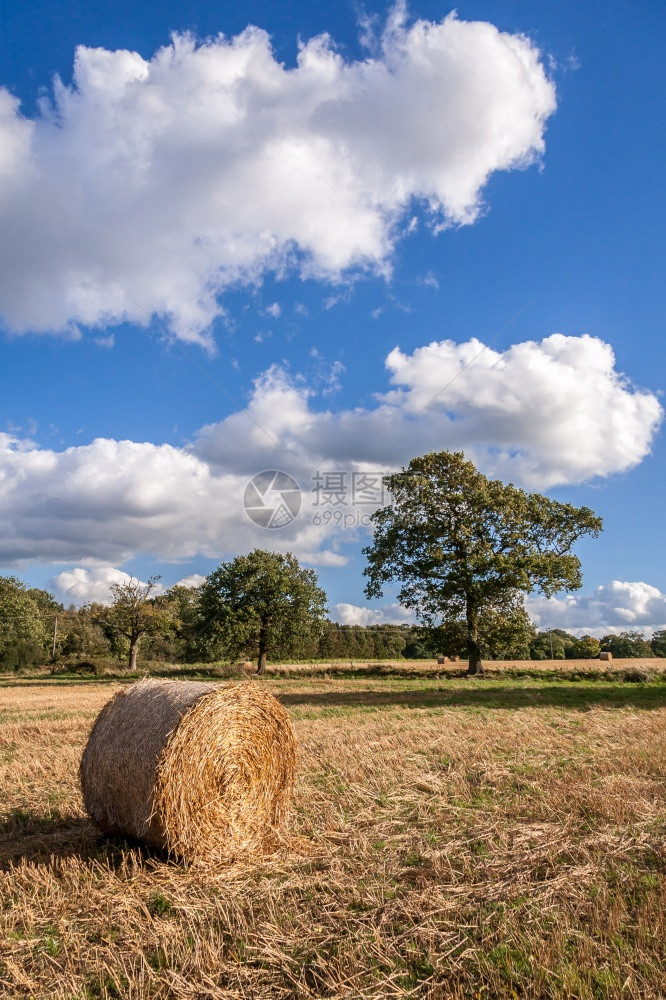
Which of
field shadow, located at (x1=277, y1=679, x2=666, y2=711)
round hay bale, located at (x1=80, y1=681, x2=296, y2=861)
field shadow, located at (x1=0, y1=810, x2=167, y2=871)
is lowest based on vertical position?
field shadow, located at (x1=277, y1=679, x2=666, y2=711)

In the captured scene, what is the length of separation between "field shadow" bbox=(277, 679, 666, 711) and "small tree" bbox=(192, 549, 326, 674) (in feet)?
47.8

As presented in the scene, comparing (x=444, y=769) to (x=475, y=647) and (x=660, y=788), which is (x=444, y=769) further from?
(x=475, y=647)

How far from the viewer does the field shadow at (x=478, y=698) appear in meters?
18.0

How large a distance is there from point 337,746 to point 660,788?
4.86 m

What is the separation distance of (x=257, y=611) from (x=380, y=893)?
34599mm

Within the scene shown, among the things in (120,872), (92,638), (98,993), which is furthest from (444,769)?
(92,638)

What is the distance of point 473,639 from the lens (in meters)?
31.4

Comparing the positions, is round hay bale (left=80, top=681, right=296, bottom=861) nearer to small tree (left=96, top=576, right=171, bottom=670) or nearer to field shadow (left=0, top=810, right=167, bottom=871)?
field shadow (left=0, top=810, right=167, bottom=871)

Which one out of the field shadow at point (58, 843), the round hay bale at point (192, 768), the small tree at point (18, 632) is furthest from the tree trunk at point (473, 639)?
the small tree at point (18, 632)

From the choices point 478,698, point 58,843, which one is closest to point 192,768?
point 58,843

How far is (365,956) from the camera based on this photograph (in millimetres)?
4102

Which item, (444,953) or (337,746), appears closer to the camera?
(444,953)

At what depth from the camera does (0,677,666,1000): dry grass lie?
391cm

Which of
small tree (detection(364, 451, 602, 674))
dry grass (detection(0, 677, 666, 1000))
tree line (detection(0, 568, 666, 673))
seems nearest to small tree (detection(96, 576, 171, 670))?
tree line (detection(0, 568, 666, 673))
